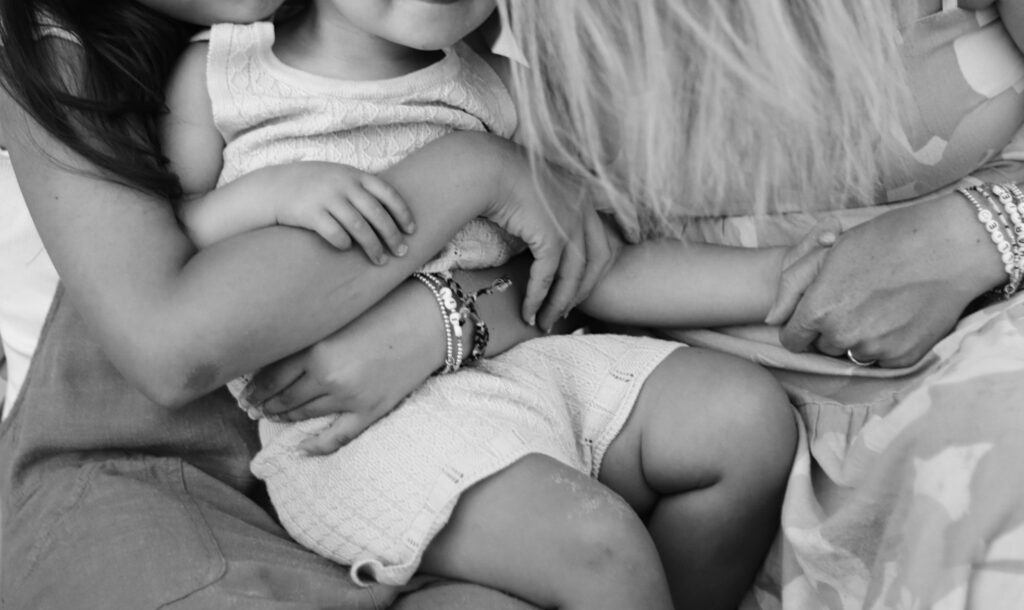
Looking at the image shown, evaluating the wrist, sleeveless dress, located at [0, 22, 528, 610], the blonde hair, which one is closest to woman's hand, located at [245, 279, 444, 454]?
sleeveless dress, located at [0, 22, 528, 610]

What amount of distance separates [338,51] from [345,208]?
0.73 ft

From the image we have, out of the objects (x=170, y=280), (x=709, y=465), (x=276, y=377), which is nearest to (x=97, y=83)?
(x=170, y=280)

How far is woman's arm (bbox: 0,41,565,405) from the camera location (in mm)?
930

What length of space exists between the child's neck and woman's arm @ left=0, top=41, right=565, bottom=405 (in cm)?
21

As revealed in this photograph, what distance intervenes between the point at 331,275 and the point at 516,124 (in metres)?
0.33

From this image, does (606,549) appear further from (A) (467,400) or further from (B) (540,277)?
(B) (540,277)

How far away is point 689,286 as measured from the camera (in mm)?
1123

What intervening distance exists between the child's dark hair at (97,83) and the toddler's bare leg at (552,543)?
0.41 meters

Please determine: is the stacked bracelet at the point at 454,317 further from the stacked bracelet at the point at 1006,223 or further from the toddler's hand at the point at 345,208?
the stacked bracelet at the point at 1006,223

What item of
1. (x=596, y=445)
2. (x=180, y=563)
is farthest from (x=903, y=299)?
(x=180, y=563)

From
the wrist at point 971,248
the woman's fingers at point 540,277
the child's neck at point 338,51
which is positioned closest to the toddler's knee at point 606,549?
the woman's fingers at point 540,277

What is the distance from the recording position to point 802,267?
1.06 meters

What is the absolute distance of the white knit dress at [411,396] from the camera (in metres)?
0.94

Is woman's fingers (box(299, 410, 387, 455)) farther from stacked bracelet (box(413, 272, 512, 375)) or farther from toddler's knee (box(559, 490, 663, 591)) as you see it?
toddler's knee (box(559, 490, 663, 591))
